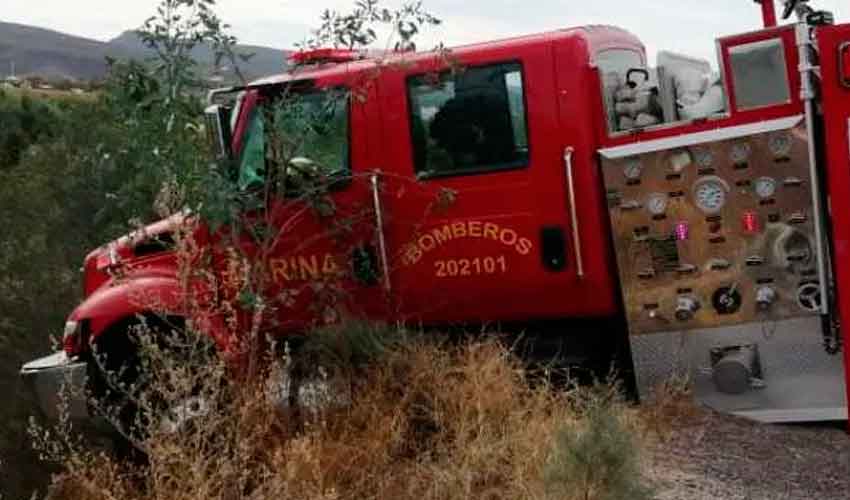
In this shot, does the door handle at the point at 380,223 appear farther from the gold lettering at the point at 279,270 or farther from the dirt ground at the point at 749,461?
the dirt ground at the point at 749,461

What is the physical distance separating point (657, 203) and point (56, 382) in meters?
3.73

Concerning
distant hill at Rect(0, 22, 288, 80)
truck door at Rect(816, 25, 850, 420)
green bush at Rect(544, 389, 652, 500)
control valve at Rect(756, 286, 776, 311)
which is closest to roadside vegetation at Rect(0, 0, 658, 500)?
green bush at Rect(544, 389, 652, 500)

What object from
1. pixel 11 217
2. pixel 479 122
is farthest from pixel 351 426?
pixel 11 217

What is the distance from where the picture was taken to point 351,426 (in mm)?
6480

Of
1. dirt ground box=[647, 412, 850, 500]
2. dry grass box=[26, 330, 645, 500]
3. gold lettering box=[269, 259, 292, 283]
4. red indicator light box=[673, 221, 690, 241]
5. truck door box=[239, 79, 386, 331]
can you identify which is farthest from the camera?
gold lettering box=[269, 259, 292, 283]

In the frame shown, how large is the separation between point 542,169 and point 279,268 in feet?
5.69

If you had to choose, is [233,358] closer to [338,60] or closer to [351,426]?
[351,426]

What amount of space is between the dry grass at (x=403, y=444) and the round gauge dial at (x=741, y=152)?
1450mm

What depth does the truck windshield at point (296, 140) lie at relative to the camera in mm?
7680

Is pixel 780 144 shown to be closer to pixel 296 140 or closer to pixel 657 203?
pixel 657 203

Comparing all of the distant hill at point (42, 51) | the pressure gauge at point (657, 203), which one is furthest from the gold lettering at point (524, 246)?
the distant hill at point (42, 51)

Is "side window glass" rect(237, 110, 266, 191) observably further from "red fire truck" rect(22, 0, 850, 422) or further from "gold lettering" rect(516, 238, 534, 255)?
"gold lettering" rect(516, 238, 534, 255)

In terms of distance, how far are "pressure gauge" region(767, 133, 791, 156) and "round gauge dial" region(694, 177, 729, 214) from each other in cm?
33

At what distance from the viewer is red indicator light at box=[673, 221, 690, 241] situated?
7.26m
